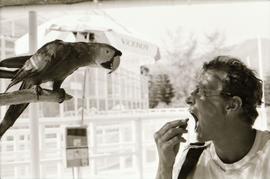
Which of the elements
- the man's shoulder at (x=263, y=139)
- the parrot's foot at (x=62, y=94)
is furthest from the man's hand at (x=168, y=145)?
the parrot's foot at (x=62, y=94)

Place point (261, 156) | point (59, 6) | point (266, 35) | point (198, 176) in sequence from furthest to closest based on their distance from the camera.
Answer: point (59, 6) → point (266, 35) → point (198, 176) → point (261, 156)

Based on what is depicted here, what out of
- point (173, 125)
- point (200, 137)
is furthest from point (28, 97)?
point (200, 137)

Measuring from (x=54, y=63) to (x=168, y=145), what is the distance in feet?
2.78

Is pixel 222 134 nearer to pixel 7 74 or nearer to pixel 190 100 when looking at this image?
pixel 190 100

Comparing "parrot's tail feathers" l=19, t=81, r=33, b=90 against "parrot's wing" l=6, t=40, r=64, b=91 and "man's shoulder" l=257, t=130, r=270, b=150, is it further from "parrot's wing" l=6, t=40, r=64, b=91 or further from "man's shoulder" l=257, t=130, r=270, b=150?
"man's shoulder" l=257, t=130, r=270, b=150

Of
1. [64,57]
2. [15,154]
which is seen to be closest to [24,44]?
[64,57]

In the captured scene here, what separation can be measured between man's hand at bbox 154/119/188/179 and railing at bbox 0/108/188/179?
31cm

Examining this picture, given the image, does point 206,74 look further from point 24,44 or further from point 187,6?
point 24,44

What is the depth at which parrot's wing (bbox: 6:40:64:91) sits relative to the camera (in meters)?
2.46

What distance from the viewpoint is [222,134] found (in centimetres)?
213

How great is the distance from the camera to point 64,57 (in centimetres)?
246

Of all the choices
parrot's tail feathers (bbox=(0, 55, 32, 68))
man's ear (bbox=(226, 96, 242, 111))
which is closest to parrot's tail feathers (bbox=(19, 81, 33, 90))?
parrot's tail feathers (bbox=(0, 55, 32, 68))

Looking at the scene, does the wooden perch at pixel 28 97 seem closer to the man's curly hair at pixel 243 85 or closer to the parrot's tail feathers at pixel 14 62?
the parrot's tail feathers at pixel 14 62

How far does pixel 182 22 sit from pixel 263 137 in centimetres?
88
